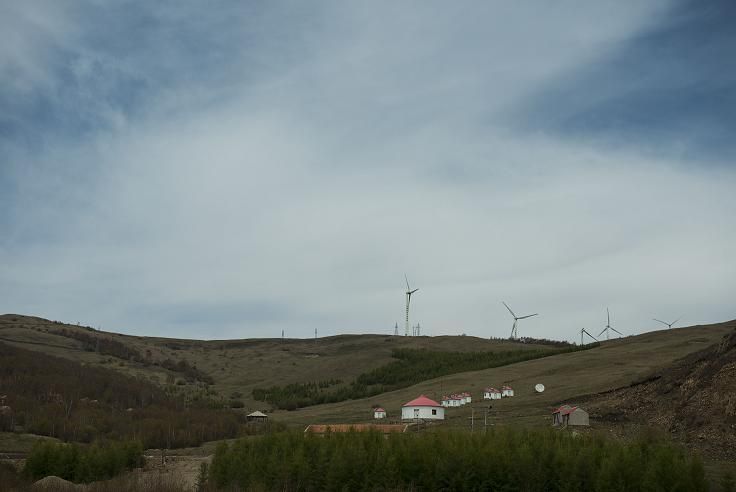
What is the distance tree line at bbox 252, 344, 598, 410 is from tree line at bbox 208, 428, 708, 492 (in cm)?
7279

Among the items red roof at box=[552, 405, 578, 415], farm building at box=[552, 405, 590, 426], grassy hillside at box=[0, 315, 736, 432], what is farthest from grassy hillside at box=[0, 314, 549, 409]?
farm building at box=[552, 405, 590, 426]

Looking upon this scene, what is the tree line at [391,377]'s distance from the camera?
4933 inches

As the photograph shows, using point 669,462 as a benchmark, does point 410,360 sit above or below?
above

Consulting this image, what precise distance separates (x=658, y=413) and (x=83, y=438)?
54.1 metres

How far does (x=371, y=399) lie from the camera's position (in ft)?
384

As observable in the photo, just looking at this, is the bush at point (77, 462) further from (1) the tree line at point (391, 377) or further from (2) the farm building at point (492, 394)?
(1) the tree line at point (391, 377)

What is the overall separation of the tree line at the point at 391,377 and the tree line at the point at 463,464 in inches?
2866

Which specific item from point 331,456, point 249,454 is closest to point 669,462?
point 331,456

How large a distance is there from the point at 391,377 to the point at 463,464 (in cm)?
9604

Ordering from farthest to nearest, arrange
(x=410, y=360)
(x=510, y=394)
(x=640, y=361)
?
(x=410, y=360), (x=640, y=361), (x=510, y=394)

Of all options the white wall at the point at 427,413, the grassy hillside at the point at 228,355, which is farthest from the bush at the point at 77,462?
the grassy hillside at the point at 228,355

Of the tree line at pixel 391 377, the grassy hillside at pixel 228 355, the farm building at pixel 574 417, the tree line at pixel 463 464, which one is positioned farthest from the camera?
the grassy hillside at pixel 228 355

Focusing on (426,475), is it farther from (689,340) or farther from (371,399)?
(689,340)

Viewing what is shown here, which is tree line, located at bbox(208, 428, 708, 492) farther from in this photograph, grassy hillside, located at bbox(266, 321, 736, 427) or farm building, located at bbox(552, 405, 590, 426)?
grassy hillside, located at bbox(266, 321, 736, 427)
